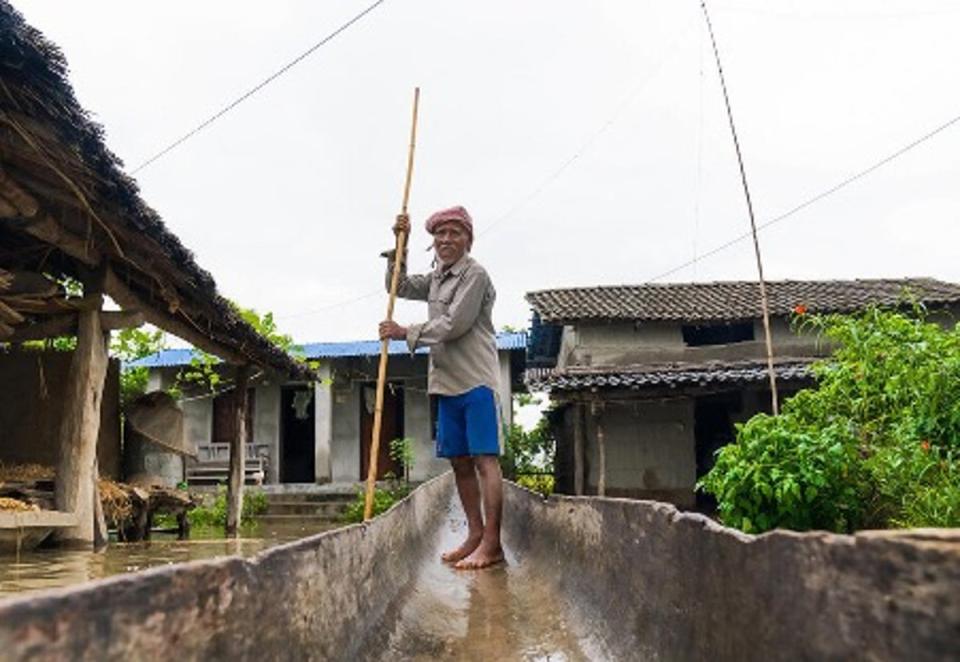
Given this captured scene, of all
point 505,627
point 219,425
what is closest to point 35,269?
point 505,627

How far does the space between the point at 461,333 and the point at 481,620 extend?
1376 mm

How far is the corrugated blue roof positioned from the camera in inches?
612

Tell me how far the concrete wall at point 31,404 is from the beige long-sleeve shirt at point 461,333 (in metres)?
4.12

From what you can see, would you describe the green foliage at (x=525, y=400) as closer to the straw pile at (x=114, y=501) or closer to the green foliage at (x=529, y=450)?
the green foliage at (x=529, y=450)

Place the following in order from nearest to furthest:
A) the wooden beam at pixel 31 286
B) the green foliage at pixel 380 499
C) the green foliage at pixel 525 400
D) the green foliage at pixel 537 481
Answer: the wooden beam at pixel 31 286
the green foliage at pixel 380 499
the green foliage at pixel 537 481
the green foliage at pixel 525 400

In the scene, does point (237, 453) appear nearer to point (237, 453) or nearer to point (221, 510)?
point (237, 453)

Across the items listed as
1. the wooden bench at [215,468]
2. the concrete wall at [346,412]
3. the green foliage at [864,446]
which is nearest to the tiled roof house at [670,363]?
the concrete wall at [346,412]

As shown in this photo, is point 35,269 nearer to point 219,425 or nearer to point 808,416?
point 808,416

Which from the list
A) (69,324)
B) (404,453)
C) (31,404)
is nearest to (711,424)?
(404,453)

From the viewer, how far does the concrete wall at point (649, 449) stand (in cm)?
1251

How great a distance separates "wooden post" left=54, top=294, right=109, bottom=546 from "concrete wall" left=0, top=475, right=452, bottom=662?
3262 millimetres

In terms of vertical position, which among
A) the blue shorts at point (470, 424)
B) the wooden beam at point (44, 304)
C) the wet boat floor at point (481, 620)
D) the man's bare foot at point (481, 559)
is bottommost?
the wet boat floor at point (481, 620)

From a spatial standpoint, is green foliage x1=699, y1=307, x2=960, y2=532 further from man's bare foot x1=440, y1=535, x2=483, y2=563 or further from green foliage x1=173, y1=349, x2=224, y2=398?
green foliage x1=173, y1=349, x2=224, y2=398

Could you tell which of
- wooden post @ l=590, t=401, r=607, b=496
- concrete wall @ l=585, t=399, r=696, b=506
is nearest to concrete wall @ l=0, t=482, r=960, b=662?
wooden post @ l=590, t=401, r=607, b=496
